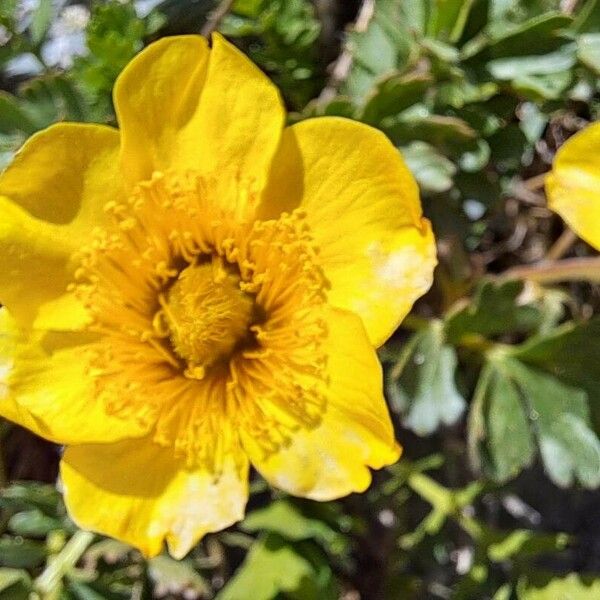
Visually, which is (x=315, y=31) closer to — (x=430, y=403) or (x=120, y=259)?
(x=120, y=259)

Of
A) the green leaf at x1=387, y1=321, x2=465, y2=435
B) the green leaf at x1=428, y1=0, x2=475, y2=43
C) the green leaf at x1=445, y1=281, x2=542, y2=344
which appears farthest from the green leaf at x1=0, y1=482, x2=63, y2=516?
the green leaf at x1=428, y1=0, x2=475, y2=43

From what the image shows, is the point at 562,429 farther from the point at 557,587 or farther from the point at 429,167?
the point at 429,167

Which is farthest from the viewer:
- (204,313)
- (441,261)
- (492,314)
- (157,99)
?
(441,261)

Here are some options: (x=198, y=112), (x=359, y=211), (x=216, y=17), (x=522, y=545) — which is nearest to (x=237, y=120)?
(x=198, y=112)

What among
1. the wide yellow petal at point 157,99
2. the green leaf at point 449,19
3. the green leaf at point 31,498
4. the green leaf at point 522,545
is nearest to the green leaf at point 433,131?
the green leaf at point 449,19

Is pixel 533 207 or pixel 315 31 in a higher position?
pixel 315 31

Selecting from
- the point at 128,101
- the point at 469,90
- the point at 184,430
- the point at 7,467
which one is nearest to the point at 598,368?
the point at 469,90
